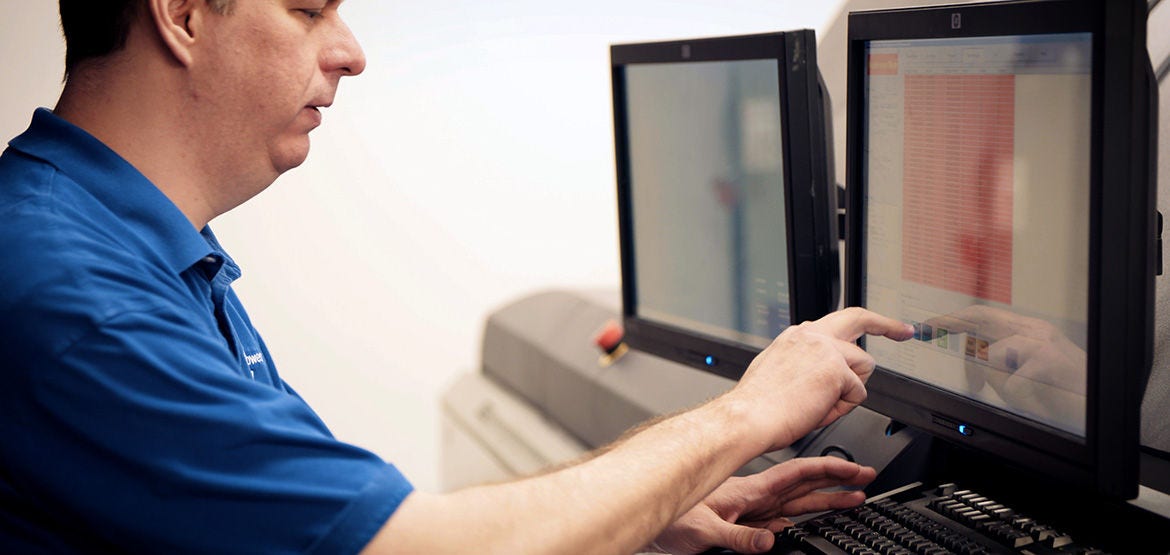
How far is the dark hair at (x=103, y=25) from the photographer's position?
2.85 ft

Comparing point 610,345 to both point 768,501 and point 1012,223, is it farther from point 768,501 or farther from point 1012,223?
point 1012,223

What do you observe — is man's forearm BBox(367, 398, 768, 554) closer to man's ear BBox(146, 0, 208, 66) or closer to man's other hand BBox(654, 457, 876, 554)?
man's other hand BBox(654, 457, 876, 554)

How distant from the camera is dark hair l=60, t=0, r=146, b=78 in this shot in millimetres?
867

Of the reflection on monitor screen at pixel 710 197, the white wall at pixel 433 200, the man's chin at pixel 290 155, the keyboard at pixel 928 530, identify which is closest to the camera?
the keyboard at pixel 928 530

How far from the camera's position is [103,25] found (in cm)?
87

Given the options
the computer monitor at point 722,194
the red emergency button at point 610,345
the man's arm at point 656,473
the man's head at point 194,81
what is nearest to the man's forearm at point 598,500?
the man's arm at point 656,473

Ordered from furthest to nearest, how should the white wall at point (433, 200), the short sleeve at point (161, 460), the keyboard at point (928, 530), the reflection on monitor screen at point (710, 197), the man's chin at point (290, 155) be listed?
the white wall at point (433, 200) < the reflection on monitor screen at point (710, 197) < the man's chin at point (290, 155) < the keyboard at point (928, 530) < the short sleeve at point (161, 460)

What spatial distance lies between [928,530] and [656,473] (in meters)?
0.24

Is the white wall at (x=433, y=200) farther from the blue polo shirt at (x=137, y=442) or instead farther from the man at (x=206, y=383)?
the blue polo shirt at (x=137, y=442)

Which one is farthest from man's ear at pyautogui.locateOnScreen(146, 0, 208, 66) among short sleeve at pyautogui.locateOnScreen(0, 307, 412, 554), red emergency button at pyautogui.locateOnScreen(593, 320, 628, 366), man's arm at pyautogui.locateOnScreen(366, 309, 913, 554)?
red emergency button at pyautogui.locateOnScreen(593, 320, 628, 366)

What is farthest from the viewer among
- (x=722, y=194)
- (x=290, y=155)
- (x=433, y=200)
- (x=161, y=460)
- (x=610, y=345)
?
(x=433, y=200)

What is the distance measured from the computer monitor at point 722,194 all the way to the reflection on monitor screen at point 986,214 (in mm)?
80

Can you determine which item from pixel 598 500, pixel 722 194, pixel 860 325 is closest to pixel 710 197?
pixel 722 194

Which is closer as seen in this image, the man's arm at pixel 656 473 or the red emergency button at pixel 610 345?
the man's arm at pixel 656 473
